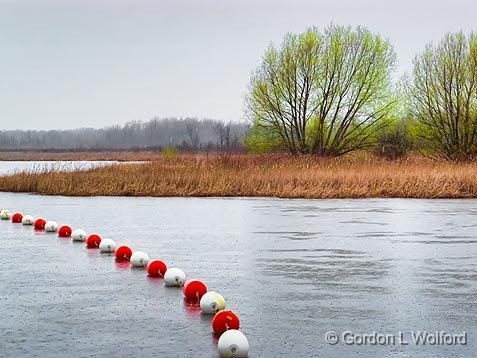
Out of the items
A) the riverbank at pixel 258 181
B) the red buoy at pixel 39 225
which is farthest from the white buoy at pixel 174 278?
the riverbank at pixel 258 181

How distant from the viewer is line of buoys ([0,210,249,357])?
598 centimetres

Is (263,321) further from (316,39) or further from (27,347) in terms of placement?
(316,39)

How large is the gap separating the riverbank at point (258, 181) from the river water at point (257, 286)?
8220 millimetres

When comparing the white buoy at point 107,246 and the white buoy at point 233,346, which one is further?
the white buoy at point 107,246

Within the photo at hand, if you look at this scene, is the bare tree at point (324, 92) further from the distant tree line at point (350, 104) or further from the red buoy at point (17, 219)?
the red buoy at point (17, 219)

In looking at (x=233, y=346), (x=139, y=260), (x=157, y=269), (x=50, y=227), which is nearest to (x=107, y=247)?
(x=139, y=260)

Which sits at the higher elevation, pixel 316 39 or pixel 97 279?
pixel 316 39

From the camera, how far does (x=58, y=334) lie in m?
6.82

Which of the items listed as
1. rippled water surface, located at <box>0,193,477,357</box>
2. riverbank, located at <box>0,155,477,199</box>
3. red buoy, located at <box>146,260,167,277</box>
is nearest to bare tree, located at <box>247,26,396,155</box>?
riverbank, located at <box>0,155,477,199</box>

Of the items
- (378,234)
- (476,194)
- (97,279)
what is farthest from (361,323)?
(476,194)

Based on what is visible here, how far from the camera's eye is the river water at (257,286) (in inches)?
258

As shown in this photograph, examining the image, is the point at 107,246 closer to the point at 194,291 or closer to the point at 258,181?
the point at 194,291

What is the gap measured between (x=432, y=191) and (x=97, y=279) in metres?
18.5

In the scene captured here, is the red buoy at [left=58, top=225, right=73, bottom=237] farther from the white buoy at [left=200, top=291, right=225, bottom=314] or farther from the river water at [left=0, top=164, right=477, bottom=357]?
the white buoy at [left=200, top=291, right=225, bottom=314]
